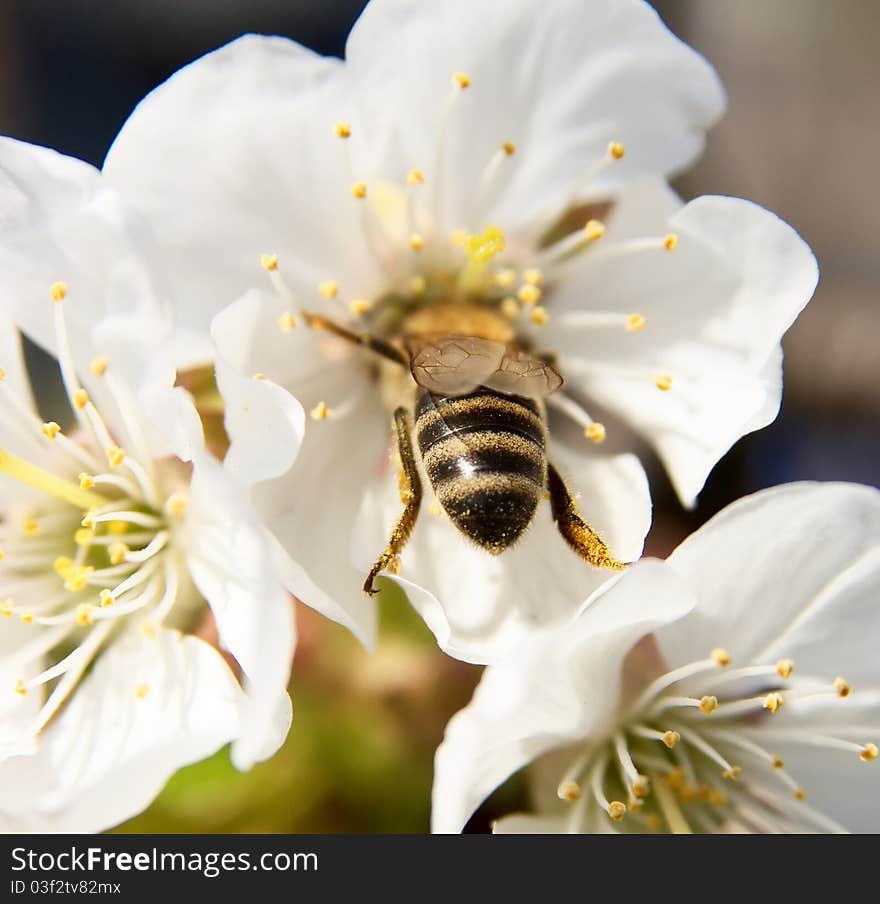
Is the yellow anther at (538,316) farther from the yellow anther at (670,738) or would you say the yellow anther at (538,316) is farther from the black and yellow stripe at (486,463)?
the yellow anther at (670,738)

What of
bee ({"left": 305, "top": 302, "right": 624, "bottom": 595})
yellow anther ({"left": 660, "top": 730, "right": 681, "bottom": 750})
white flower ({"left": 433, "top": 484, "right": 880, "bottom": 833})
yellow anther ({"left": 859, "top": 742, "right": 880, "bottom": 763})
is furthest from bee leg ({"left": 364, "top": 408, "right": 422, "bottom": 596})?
yellow anther ({"left": 859, "top": 742, "right": 880, "bottom": 763})

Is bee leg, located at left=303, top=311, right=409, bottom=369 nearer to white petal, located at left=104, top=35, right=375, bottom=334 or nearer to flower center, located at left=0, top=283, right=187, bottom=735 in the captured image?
white petal, located at left=104, top=35, right=375, bottom=334

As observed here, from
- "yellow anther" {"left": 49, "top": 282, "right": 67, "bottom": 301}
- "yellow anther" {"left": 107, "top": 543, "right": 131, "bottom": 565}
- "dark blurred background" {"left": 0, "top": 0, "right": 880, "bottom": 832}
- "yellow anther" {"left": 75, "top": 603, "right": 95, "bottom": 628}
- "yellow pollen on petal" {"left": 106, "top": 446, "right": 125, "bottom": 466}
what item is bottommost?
"dark blurred background" {"left": 0, "top": 0, "right": 880, "bottom": 832}

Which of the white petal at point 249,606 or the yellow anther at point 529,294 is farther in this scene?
the yellow anther at point 529,294

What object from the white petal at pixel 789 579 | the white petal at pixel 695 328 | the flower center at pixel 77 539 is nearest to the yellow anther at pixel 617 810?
the white petal at pixel 789 579

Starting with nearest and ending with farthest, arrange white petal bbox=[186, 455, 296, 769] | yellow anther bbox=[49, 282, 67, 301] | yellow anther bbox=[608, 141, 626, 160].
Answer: white petal bbox=[186, 455, 296, 769], yellow anther bbox=[49, 282, 67, 301], yellow anther bbox=[608, 141, 626, 160]

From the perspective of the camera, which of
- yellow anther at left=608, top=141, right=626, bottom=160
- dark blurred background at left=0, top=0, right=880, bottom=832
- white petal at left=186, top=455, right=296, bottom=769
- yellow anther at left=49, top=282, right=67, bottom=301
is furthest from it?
dark blurred background at left=0, top=0, right=880, bottom=832
